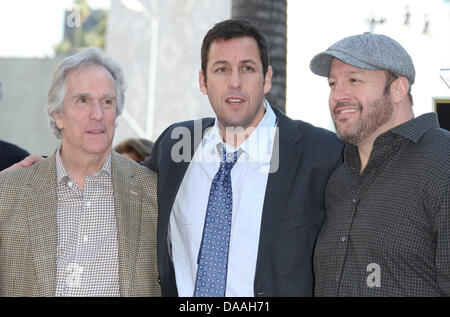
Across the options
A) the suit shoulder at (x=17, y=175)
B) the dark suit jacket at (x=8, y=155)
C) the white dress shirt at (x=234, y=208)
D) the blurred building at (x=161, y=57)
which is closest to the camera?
the white dress shirt at (x=234, y=208)

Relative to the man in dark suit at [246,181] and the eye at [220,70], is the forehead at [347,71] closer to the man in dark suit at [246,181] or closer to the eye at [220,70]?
the man in dark suit at [246,181]

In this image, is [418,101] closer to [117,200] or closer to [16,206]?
[117,200]

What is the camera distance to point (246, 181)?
375cm

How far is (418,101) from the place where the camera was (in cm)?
439

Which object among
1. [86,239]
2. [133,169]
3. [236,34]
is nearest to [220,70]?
[236,34]

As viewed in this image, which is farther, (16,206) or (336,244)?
(16,206)

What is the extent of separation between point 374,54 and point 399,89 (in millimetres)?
258

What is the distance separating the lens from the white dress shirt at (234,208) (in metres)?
3.58

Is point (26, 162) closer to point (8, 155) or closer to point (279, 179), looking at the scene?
point (8, 155)

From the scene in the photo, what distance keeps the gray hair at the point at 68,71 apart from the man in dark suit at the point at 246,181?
54cm

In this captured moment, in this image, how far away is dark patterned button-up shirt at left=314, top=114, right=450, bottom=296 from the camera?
302 centimetres

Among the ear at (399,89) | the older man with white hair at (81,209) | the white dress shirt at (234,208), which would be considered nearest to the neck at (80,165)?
the older man with white hair at (81,209)
